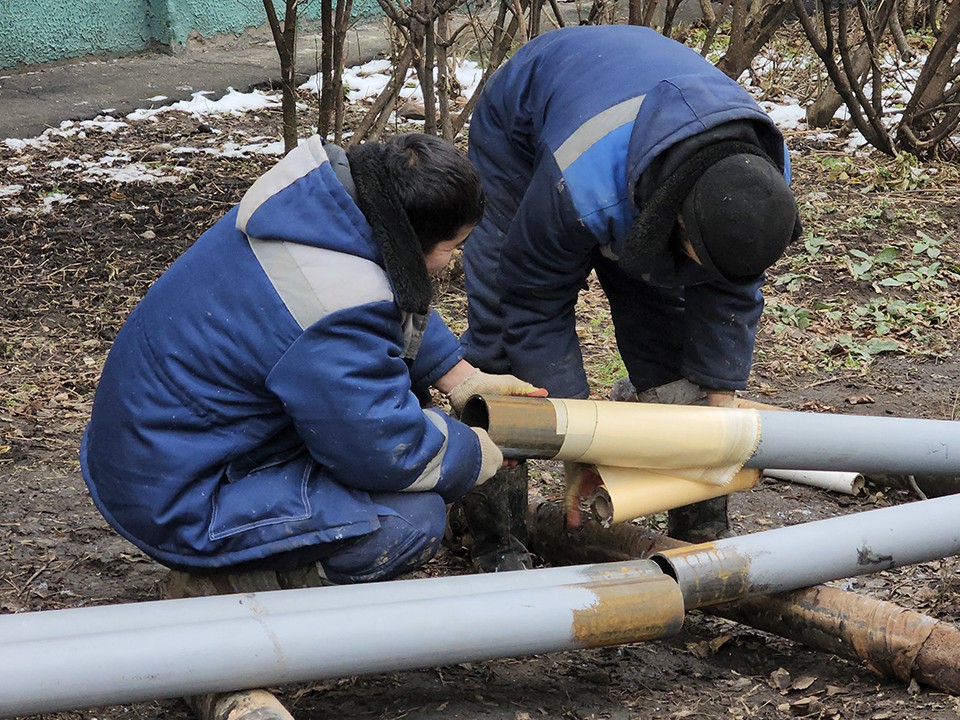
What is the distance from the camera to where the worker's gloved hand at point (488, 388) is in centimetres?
290

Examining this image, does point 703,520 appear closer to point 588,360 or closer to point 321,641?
point 321,641

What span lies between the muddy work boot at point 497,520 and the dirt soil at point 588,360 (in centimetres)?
19

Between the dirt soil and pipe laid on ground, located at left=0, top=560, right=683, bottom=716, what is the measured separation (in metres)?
0.31

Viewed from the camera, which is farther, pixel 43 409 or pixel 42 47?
pixel 42 47

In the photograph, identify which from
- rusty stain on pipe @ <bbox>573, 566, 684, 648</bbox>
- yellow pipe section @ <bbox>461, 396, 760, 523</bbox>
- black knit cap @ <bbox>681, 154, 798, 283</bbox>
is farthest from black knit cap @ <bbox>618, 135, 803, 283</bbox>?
rusty stain on pipe @ <bbox>573, 566, 684, 648</bbox>

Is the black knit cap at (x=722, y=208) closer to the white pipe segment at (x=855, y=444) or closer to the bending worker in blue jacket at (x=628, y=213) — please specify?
the bending worker in blue jacket at (x=628, y=213)

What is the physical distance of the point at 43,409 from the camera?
4254 millimetres

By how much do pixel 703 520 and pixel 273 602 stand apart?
1475 millimetres

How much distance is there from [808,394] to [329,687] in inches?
99.2

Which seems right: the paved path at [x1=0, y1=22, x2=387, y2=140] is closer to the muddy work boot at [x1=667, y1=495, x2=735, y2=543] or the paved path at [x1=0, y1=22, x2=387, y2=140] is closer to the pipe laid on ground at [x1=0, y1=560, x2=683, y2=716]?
the muddy work boot at [x1=667, y1=495, x2=735, y2=543]

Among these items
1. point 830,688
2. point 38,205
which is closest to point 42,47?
point 38,205

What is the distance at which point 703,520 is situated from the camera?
3.38 meters

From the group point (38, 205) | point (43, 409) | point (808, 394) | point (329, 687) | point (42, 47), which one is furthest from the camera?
point (42, 47)

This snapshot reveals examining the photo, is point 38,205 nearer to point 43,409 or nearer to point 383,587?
point 43,409
